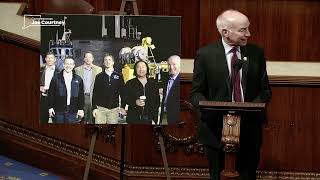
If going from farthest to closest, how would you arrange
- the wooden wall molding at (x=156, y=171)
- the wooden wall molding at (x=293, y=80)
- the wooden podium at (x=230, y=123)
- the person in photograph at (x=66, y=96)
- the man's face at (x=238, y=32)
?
the wooden wall molding at (x=156, y=171)
the wooden wall molding at (x=293, y=80)
the person in photograph at (x=66, y=96)
the man's face at (x=238, y=32)
the wooden podium at (x=230, y=123)

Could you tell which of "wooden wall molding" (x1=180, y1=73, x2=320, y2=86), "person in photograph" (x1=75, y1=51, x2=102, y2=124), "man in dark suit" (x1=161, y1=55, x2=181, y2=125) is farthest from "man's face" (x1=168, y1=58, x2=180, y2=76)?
"wooden wall molding" (x1=180, y1=73, x2=320, y2=86)

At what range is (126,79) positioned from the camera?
417cm

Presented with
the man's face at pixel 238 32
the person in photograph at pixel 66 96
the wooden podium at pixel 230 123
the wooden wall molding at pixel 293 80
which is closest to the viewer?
the wooden podium at pixel 230 123

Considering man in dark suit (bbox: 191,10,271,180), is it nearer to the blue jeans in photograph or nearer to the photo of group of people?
the photo of group of people

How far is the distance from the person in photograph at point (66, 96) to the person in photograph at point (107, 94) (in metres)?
0.09

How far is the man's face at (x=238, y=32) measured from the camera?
375 centimetres

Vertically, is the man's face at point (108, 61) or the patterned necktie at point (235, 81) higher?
the man's face at point (108, 61)

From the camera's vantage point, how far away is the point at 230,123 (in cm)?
361

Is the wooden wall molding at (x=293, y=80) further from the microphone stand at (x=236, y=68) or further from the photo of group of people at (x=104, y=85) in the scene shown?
the microphone stand at (x=236, y=68)

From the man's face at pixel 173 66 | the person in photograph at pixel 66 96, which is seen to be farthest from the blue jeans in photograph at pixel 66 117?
the man's face at pixel 173 66

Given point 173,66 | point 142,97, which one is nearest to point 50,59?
point 142,97

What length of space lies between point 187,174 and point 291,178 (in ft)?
2.41

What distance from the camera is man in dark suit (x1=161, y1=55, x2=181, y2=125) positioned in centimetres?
419

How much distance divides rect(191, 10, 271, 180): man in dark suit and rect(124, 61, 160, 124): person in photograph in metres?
0.36
